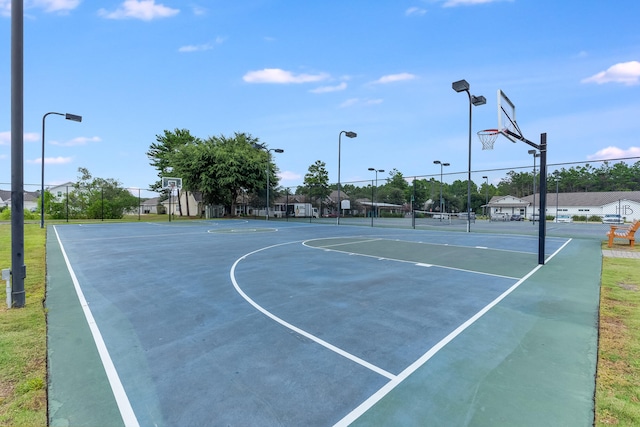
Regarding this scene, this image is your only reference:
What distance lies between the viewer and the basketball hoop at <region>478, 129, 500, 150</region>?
812 cm

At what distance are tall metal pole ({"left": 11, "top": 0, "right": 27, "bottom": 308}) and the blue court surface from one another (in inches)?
25.3

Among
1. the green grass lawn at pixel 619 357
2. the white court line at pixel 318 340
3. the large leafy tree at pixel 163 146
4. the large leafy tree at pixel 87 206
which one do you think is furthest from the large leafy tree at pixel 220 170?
the green grass lawn at pixel 619 357

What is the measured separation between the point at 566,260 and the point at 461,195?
1187 inches

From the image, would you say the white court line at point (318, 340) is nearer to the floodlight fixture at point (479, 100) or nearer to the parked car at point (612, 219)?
the floodlight fixture at point (479, 100)

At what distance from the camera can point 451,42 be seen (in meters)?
14.4

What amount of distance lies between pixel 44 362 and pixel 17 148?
3304 millimetres

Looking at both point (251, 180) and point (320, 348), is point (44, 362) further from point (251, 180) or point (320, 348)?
point (251, 180)

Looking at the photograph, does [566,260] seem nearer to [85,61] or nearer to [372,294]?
[372,294]

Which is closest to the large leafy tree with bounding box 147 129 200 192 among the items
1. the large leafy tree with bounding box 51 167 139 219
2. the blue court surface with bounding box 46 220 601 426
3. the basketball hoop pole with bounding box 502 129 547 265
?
the large leafy tree with bounding box 51 167 139 219

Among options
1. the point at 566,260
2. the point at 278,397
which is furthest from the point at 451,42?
the point at 278,397

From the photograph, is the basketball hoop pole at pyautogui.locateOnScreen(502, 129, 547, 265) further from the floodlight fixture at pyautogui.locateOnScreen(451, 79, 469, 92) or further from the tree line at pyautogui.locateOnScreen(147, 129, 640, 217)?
the tree line at pyautogui.locateOnScreen(147, 129, 640, 217)

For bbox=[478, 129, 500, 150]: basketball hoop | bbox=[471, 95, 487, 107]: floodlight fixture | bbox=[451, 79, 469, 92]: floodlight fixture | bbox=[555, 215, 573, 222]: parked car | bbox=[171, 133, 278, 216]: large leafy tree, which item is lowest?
bbox=[555, 215, 573, 222]: parked car

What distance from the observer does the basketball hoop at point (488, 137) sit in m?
8.12

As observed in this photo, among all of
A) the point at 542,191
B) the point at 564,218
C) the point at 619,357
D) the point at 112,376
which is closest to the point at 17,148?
the point at 112,376
